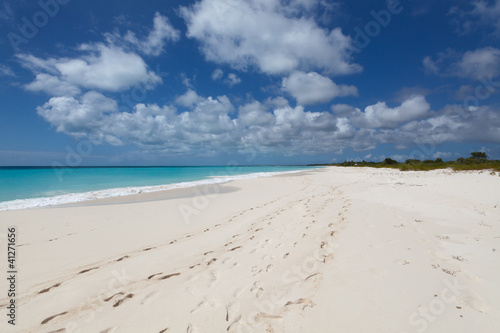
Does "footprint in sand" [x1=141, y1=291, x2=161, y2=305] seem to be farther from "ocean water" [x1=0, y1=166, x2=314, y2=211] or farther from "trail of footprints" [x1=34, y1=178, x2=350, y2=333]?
"ocean water" [x1=0, y1=166, x2=314, y2=211]

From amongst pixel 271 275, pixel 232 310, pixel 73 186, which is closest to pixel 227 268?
pixel 271 275

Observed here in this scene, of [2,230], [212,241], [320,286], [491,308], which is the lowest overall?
[2,230]

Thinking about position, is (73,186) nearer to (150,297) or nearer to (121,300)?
(121,300)

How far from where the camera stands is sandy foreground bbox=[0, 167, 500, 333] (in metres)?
2.83

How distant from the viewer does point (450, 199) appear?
31.9 ft

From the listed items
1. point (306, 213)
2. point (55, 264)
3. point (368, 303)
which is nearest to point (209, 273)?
point (368, 303)

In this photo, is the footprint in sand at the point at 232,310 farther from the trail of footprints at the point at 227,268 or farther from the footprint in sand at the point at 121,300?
the footprint in sand at the point at 121,300

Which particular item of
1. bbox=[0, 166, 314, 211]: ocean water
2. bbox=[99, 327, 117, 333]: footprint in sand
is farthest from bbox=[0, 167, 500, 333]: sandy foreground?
bbox=[0, 166, 314, 211]: ocean water

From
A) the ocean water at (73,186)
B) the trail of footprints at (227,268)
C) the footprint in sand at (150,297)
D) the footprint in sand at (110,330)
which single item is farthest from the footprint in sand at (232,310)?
the ocean water at (73,186)

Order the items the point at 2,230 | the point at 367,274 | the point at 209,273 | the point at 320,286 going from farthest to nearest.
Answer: the point at 2,230 < the point at 209,273 < the point at 367,274 < the point at 320,286

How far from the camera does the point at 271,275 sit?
3.92 m

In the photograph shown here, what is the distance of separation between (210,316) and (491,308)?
380 cm

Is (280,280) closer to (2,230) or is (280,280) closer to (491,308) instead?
(491,308)

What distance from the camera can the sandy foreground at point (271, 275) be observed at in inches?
111
